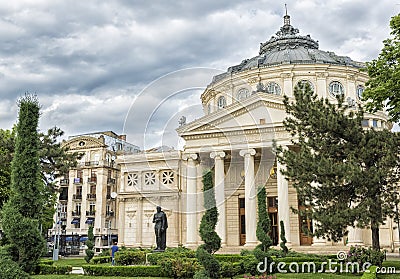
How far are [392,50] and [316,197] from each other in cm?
833

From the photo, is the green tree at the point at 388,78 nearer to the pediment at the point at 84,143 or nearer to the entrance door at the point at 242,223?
the entrance door at the point at 242,223

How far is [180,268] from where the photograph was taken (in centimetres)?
2150

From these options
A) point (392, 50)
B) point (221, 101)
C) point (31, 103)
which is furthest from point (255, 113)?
point (31, 103)

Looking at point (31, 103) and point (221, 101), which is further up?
point (221, 101)

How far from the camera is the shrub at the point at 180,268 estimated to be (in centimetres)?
2134

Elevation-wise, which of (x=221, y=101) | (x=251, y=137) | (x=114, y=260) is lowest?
(x=114, y=260)

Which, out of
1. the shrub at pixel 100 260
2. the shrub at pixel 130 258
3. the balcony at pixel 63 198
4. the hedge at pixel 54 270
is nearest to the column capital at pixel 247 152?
the shrub at pixel 100 260

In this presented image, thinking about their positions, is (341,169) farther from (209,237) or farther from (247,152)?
(247,152)

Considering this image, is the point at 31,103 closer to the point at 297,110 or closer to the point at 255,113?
the point at 297,110

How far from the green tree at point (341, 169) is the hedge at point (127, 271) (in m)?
8.77

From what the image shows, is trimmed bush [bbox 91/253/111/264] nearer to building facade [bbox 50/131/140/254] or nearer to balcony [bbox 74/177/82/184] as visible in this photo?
building facade [bbox 50/131/140/254]

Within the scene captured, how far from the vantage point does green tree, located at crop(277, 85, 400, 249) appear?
19969 mm

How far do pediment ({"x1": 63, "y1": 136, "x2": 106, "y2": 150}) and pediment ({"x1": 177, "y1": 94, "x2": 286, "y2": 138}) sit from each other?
28930 millimetres

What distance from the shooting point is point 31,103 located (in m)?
17.4
